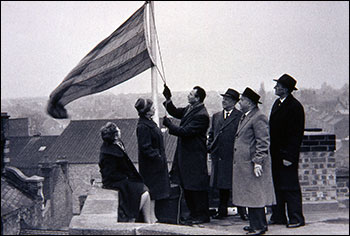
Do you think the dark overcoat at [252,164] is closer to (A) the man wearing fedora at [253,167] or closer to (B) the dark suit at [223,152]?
(A) the man wearing fedora at [253,167]

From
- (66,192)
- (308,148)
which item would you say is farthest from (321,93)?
(308,148)

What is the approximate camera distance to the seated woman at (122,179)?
5.53 metres

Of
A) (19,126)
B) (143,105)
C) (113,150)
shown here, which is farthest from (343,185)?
(19,126)

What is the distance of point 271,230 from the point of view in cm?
538

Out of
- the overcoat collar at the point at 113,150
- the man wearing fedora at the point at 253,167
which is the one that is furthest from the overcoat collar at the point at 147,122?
the man wearing fedora at the point at 253,167

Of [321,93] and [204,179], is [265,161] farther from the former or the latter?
[321,93]

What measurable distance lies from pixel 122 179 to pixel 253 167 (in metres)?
1.81

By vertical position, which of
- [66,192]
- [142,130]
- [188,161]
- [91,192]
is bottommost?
[66,192]

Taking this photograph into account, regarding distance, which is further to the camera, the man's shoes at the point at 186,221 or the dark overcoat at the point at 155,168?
the man's shoes at the point at 186,221

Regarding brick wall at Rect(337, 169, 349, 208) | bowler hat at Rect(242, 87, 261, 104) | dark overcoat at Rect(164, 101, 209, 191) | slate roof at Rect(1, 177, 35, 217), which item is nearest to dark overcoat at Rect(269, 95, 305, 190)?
bowler hat at Rect(242, 87, 261, 104)

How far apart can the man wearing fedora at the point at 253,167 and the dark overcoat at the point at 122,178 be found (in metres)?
1.34

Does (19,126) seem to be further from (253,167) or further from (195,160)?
(253,167)

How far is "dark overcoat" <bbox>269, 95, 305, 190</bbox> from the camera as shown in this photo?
18.0ft

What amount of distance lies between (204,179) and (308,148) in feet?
7.78
